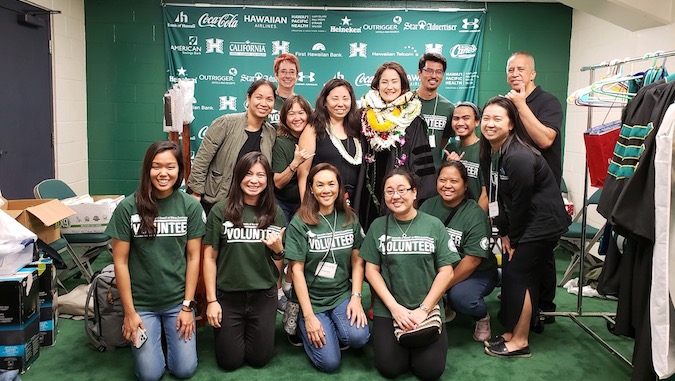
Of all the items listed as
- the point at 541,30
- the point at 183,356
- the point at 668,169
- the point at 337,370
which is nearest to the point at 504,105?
the point at 668,169

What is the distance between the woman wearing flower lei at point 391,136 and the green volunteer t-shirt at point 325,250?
0.44m

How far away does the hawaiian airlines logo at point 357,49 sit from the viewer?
591 cm

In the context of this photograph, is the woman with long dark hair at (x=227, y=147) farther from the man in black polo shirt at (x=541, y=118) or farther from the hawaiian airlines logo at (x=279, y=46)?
the hawaiian airlines logo at (x=279, y=46)

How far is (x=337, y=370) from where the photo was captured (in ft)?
9.53

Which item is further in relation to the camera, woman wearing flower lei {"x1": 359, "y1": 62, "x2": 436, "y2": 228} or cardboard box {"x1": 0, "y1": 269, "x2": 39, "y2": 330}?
woman wearing flower lei {"x1": 359, "y1": 62, "x2": 436, "y2": 228}

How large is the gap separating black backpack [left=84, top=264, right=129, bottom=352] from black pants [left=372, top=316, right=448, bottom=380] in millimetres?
1398

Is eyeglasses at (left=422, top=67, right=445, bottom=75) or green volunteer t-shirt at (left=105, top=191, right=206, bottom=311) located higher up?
eyeglasses at (left=422, top=67, right=445, bottom=75)

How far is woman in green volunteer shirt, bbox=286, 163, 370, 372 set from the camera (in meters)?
2.94

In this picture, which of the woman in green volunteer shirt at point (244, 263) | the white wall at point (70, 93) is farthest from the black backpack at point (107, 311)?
the white wall at point (70, 93)

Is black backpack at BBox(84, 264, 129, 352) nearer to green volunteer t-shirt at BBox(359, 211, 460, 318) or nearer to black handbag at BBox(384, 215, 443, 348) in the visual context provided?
green volunteer t-shirt at BBox(359, 211, 460, 318)

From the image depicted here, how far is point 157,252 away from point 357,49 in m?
3.76

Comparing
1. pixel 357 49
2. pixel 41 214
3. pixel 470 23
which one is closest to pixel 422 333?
pixel 41 214

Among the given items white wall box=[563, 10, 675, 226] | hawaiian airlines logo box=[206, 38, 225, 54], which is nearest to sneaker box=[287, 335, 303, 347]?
white wall box=[563, 10, 675, 226]

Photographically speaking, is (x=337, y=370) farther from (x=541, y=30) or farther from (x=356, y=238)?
(x=541, y=30)
